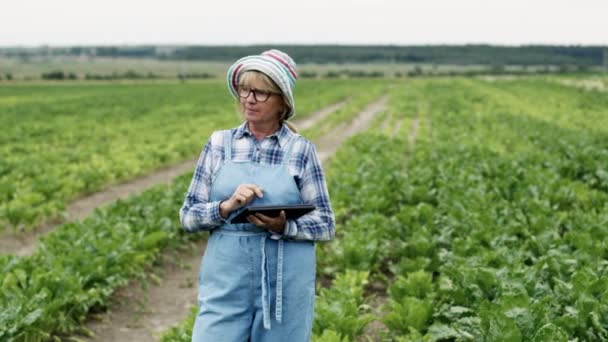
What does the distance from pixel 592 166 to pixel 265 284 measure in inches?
437

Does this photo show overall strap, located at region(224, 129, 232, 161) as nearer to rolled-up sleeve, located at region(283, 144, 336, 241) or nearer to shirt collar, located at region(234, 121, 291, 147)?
shirt collar, located at region(234, 121, 291, 147)

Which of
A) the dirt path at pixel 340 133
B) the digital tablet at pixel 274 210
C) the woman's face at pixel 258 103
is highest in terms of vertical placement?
the woman's face at pixel 258 103

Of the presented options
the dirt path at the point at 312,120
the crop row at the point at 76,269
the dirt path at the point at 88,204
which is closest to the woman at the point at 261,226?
the crop row at the point at 76,269

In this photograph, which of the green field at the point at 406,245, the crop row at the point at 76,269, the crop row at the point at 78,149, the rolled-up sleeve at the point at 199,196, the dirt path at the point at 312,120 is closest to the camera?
the rolled-up sleeve at the point at 199,196

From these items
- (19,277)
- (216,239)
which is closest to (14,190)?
(19,277)

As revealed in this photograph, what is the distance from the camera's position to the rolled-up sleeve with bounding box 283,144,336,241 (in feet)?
9.47

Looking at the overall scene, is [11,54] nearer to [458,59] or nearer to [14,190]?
[458,59]

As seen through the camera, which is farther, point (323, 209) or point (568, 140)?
point (568, 140)

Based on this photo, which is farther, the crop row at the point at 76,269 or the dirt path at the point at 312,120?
the dirt path at the point at 312,120

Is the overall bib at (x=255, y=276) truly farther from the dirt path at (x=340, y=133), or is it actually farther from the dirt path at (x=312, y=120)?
the dirt path at (x=312, y=120)

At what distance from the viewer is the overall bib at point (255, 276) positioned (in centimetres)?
284

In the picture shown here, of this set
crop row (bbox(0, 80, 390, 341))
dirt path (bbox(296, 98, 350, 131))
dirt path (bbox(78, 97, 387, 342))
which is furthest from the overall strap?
dirt path (bbox(296, 98, 350, 131))

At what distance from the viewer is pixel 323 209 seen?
297 cm

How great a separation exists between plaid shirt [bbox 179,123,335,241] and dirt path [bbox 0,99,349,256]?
22.7 feet
